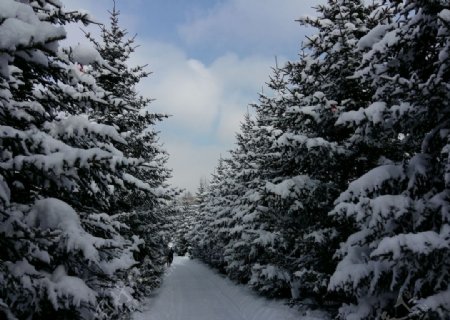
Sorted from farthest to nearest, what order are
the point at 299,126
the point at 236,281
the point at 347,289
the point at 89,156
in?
the point at 236,281 < the point at 299,126 < the point at 347,289 < the point at 89,156

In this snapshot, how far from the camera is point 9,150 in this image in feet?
15.7

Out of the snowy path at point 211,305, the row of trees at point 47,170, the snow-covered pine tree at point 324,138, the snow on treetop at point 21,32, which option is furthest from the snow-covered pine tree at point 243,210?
the snow on treetop at point 21,32

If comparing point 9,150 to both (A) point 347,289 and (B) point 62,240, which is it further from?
(A) point 347,289

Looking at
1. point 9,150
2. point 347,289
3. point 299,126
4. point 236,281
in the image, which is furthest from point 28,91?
point 236,281

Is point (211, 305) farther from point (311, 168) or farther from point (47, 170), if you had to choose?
point (47, 170)

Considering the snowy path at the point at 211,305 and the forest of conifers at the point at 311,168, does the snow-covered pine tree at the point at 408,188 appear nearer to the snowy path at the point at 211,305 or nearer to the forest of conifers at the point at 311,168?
the forest of conifers at the point at 311,168

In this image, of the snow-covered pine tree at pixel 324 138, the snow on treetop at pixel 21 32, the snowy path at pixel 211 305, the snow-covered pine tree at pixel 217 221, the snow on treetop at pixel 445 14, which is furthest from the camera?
the snow-covered pine tree at pixel 217 221

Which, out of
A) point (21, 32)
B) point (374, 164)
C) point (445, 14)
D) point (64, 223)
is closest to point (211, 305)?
point (374, 164)

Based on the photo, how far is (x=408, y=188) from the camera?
6855 millimetres

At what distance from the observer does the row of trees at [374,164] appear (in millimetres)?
6152

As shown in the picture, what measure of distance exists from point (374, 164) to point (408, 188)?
310 cm

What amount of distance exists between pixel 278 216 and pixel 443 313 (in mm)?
8153

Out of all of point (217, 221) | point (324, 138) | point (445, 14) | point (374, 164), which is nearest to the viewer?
point (445, 14)

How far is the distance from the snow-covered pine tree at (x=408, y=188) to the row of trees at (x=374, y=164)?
21mm
